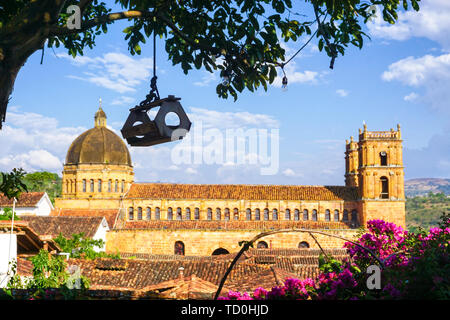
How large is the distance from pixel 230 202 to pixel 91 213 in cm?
1313

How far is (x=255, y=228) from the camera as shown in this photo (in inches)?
1704

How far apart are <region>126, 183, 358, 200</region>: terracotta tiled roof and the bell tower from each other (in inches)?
79.8

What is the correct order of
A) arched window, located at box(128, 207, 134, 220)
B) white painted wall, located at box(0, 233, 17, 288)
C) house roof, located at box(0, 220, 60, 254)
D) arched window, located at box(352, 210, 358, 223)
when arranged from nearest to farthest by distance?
white painted wall, located at box(0, 233, 17, 288) < house roof, located at box(0, 220, 60, 254) < arched window, located at box(128, 207, 134, 220) < arched window, located at box(352, 210, 358, 223)

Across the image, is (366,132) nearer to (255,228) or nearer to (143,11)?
(255,228)

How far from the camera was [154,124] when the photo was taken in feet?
14.9

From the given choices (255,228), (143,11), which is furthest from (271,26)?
(255,228)

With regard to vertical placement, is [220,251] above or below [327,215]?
below

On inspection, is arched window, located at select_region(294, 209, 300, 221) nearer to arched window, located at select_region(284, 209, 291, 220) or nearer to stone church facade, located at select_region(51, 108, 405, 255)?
stone church facade, located at select_region(51, 108, 405, 255)

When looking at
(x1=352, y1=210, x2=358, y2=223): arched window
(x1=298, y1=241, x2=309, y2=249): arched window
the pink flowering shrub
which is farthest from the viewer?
(x1=352, y1=210, x2=358, y2=223): arched window

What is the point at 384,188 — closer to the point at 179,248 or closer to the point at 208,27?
the point at 179,248

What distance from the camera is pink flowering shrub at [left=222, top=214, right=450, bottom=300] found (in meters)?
3.45

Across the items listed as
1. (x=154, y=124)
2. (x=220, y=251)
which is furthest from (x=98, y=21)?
(x=220, y=251)

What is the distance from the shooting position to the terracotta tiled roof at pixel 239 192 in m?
45.9

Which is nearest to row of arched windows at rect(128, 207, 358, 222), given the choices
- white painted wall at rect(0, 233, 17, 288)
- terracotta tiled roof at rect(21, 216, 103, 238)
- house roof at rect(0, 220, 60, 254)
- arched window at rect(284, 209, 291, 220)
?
arched window at rect(284, 209, 291, 220)
